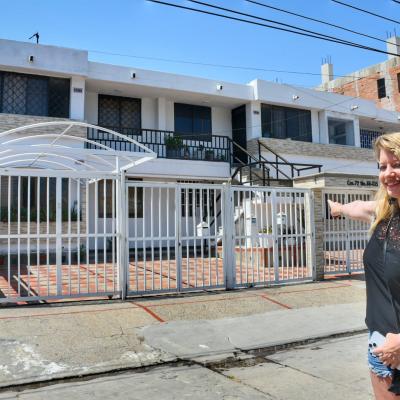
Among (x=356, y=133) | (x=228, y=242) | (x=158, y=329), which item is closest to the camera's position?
(x=158, y=329)

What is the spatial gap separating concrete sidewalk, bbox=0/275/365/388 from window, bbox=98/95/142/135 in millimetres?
10764

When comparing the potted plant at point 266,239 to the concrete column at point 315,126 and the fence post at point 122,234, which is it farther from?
the concrete column at point 315,126

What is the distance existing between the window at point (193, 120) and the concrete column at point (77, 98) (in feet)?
14.2

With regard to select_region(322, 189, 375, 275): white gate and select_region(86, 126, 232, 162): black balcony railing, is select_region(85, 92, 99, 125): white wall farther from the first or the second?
select_region(322, 189, 375, 275): white gate

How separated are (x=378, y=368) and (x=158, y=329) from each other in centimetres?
452

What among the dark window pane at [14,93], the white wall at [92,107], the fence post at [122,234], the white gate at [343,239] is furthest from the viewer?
the white wall at [92,107]

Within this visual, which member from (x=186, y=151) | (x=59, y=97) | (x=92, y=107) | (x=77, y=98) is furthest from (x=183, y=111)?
(x=59, y=97)

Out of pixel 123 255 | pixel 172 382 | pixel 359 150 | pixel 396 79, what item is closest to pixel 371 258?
pixel 172 382

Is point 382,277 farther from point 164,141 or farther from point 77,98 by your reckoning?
point 164,141

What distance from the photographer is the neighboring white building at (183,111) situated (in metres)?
14.8

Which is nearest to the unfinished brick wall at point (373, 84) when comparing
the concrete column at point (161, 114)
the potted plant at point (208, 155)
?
the potted plant at point (208, 155)

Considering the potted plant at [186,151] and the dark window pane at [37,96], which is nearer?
the dark window pane at [37,96]

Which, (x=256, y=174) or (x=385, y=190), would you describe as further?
(x=256, y=174)

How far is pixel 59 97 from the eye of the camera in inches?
604
